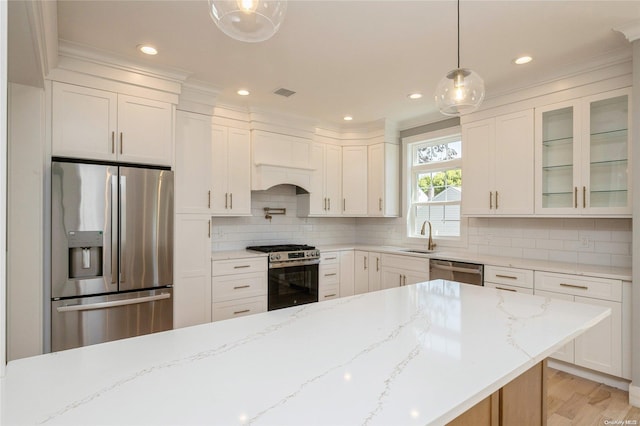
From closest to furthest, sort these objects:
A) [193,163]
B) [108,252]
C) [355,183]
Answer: [108,252] < [193,163] < [355,183]

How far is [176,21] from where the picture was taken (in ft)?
7.48

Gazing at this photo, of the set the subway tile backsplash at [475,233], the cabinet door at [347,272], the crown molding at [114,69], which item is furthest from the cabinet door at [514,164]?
the crown molding at [114,69]

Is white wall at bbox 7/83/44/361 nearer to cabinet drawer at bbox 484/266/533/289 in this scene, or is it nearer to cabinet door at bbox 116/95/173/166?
cabinet door at bbox 116/95/173/166

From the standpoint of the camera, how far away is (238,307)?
362cm

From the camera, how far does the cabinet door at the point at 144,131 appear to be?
279 cm

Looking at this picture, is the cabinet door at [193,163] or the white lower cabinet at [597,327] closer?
the white lower cabinet at [597,327]

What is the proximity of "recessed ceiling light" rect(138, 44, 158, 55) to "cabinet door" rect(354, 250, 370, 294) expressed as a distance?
319 centimetres

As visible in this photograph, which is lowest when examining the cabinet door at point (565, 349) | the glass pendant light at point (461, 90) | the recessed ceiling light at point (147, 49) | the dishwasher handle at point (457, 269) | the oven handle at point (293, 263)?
the cabinet door at point (565, 349)

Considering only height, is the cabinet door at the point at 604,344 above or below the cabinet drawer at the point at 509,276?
below

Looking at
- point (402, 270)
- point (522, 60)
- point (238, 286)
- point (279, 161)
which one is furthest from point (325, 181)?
point (522, 60)

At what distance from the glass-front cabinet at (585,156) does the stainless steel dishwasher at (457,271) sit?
29.8 inches

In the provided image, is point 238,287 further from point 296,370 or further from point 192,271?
point 296,370

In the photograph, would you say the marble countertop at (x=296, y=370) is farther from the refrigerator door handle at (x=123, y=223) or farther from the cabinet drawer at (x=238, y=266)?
the cabinet drawer at (x=238, y=266)

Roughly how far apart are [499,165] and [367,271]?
2.03 meters
